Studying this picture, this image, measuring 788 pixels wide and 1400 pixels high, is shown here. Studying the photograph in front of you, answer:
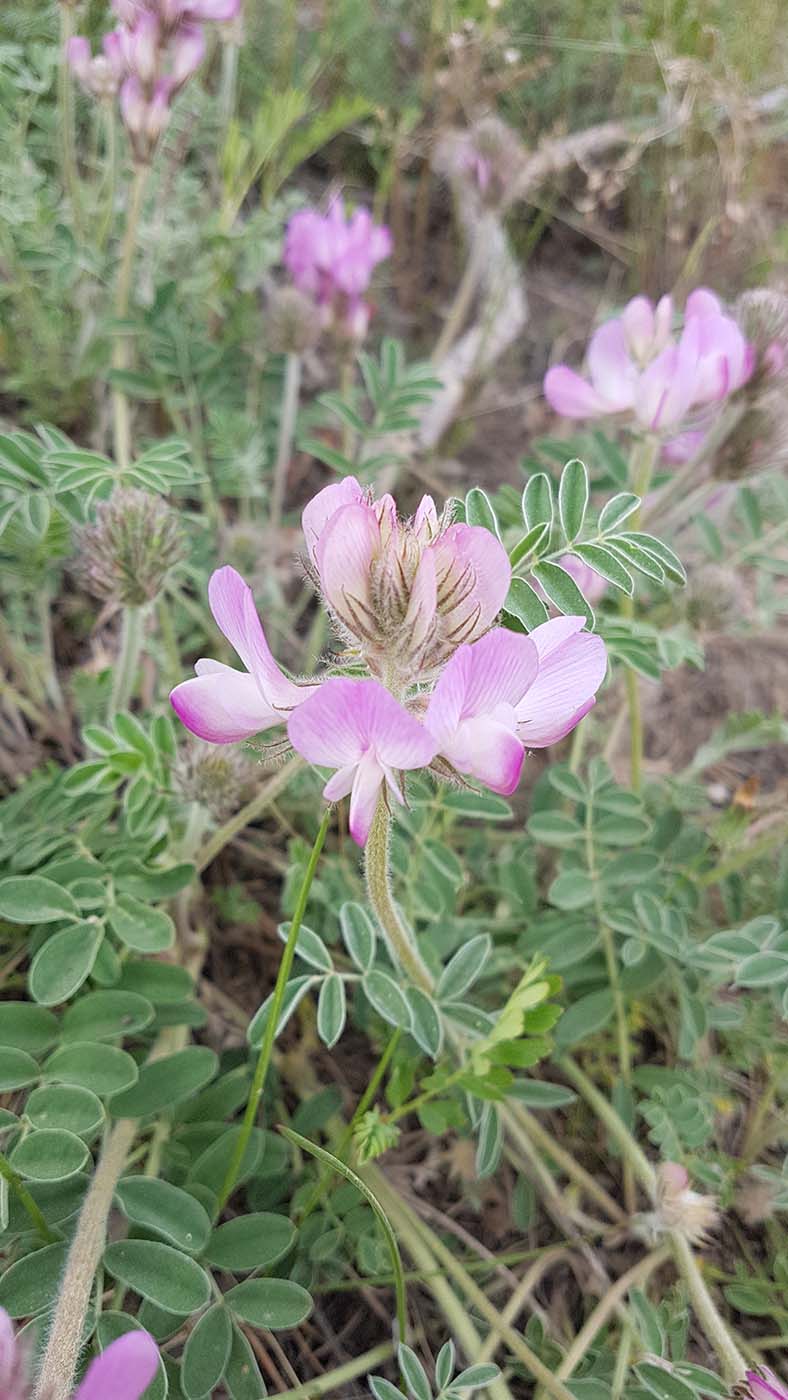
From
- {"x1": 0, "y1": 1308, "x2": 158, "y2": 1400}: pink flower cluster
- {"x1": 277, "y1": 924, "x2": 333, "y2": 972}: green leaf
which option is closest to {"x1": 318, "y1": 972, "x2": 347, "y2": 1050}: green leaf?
{"x1": 277, "y1": 924, "x2": 333, "y2": 972}: green leaf

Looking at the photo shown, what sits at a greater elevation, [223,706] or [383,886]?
[223,706]

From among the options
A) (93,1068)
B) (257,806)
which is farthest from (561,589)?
(93,1068)

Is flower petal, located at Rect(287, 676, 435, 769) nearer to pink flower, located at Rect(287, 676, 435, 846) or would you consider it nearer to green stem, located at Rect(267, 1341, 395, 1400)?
pink flower, located at Rect(287, 676, 435, 846)

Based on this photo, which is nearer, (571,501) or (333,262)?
(571,501)

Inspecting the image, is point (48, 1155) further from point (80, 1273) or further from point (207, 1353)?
point (207, 1353)

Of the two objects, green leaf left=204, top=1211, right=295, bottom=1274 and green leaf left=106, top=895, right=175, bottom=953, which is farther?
green leaf left=106, top=895, right=175, bottom=953

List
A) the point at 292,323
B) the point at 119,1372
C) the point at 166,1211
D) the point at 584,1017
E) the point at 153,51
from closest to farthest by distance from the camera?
the point at 119,1372 < the point at 166,1211 < the point at 584,1017 < the point at 153,51 < the point at 292,323

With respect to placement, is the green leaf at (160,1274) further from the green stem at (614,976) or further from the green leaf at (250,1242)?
the green stem at (614,976)

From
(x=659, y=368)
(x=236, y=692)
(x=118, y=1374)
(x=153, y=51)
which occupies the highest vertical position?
(x=153, y=51)
